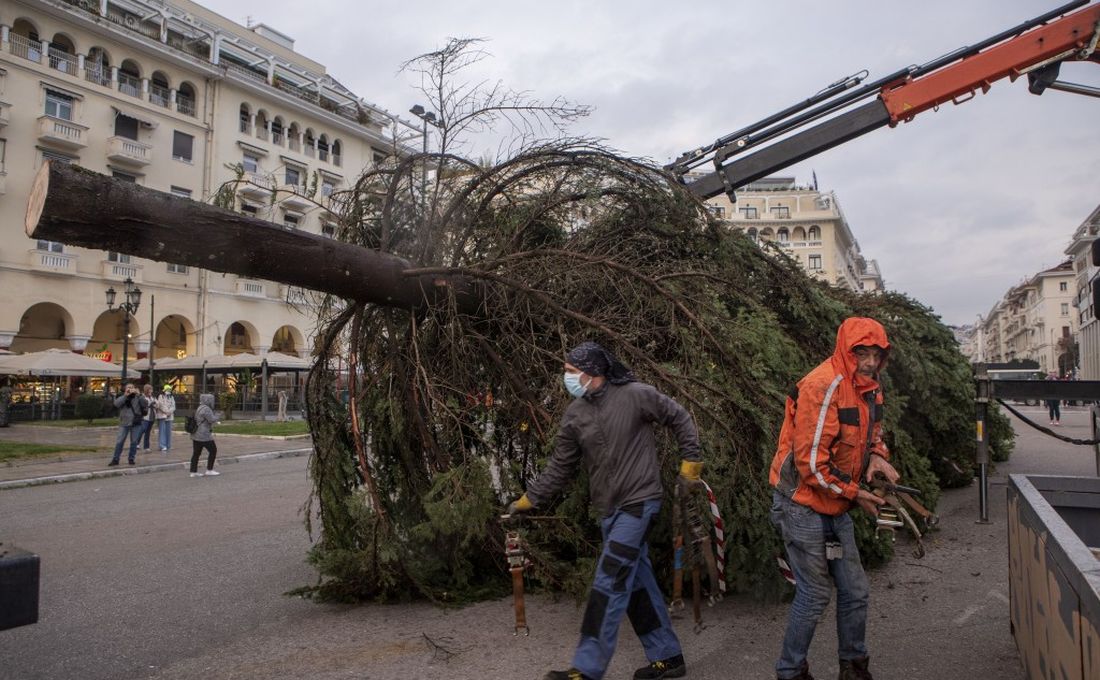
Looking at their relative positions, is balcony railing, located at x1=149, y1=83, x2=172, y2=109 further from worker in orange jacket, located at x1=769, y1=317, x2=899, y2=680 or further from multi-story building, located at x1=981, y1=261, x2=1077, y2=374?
multi-story building, located at x1=981, y1=261, x2=1077, y2=374

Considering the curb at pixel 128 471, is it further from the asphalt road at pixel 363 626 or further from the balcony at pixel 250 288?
the balcony at pixel 250 288

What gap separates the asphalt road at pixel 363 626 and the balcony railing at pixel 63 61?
3482cm

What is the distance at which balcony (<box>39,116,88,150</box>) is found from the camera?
32812 millimetres

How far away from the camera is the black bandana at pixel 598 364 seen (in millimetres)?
3879

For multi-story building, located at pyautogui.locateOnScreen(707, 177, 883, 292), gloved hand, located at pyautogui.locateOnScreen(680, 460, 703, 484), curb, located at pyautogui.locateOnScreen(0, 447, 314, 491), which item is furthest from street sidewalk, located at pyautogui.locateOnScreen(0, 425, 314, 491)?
multi-story building, located at pyautogui.locateOnScreen(707, 177, 883, 292)

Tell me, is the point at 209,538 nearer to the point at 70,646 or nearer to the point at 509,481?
the point at 70,646

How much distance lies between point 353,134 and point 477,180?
4509cm

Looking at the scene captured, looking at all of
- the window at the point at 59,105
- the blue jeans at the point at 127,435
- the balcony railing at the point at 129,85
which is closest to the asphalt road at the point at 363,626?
the blue jeans at the point at 127,435

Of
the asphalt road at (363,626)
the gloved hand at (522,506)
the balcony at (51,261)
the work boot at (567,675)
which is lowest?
the asphalt road at (363,626)

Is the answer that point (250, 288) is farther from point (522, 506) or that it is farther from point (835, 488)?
point (835, 488)

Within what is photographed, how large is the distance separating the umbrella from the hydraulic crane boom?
25917 millimetres

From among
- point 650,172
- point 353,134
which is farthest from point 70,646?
point 353,134

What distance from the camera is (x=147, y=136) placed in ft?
122

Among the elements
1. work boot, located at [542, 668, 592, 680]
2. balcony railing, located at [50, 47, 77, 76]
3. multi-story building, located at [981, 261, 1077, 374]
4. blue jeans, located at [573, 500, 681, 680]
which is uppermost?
balcony railing, located at [50, 47, 77, 76]
